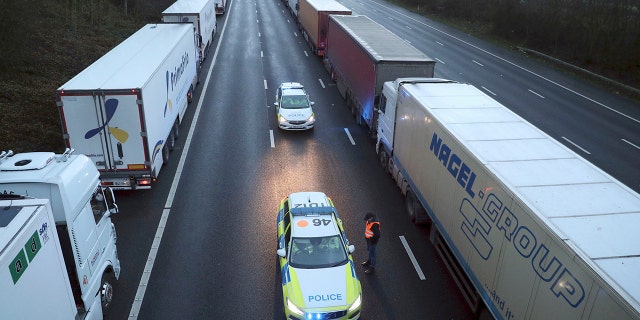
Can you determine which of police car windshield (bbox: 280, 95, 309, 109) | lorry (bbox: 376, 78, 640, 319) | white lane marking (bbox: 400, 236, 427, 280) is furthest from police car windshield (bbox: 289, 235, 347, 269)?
police car windshield (bbox: 280, 95, 309, 109)

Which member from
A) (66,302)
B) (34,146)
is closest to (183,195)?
(34,146)

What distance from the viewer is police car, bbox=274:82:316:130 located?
70.2 ft

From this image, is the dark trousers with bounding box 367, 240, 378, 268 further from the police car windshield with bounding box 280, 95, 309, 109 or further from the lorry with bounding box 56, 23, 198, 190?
the police car windshield with bounding box 280, 95, 309, 109

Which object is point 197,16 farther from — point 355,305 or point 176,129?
point 355,305

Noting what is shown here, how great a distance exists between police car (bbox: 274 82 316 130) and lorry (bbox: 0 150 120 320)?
35.8 feet

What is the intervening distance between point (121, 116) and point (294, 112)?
29.6 feet

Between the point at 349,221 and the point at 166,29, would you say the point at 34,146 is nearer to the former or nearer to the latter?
the point at 166,29

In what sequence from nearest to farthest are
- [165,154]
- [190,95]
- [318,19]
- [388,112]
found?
[388,112] < [165,154] < [190,95] < [318,19]

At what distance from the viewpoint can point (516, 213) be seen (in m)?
8.45

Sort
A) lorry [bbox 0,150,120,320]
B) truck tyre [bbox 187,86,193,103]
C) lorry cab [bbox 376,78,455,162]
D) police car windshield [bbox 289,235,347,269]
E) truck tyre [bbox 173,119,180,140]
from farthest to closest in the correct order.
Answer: truck tyre [bbox 187,86,193,103]
truck tyre [bbox 173,119,180,140]
lorry cab [bbox 376,78,455,162]
police car windshield [bbox 289,235,347,269]
lorry [bbox 0,150,120,320]

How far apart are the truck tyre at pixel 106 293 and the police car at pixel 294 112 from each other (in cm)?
1173

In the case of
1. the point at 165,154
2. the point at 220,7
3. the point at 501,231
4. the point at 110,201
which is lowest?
the point at 165,154

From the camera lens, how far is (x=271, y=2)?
6944 centimetres

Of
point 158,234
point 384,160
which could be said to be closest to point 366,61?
point 384,160
